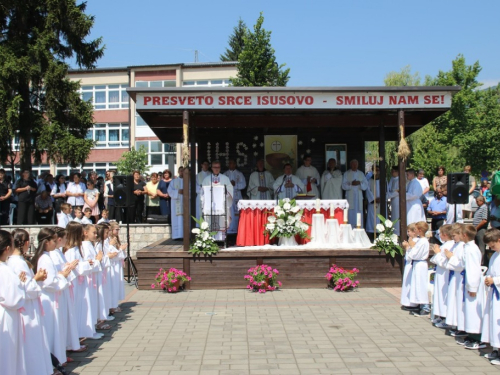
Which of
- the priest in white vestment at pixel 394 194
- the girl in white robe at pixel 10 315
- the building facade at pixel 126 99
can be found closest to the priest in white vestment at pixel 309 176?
the priest in white vestment at pixel 394 194

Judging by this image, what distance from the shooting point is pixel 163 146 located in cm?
4866

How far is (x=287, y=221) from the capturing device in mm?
12969

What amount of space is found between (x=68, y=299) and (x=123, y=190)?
728 centimetres

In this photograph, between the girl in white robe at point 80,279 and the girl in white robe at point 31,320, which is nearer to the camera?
the girl in white robe at point 31,320

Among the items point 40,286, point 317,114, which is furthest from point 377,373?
point 317,114

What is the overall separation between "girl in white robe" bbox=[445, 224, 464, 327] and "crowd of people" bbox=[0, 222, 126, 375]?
5.16m

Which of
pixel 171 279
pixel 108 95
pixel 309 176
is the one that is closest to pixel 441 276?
pixel 171 279

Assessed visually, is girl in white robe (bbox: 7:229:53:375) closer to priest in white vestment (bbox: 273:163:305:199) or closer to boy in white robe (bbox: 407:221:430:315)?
boy in white robe (bbox: 407:221:430:315)

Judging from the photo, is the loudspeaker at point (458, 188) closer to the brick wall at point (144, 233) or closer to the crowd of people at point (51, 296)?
the crowd of people at point (51, 296)

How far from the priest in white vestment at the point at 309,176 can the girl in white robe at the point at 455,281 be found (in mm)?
8258

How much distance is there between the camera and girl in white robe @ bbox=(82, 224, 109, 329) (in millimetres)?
8492

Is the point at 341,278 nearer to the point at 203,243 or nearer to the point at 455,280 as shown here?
the point at 203,243

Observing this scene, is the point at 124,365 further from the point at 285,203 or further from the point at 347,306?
the point at 285,203

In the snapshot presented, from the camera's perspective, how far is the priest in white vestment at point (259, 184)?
53.9ft
